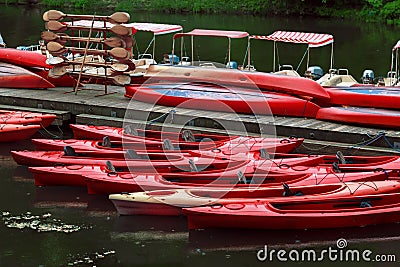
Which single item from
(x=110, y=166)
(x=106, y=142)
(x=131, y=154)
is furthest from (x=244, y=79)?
(x=110, y=166)


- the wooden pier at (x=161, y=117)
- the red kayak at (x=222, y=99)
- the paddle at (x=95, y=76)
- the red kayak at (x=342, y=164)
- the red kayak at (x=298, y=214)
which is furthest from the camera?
the paddle at (x=95, y=76)

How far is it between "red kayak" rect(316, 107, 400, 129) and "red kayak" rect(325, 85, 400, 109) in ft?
0.58

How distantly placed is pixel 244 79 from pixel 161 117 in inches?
84.7

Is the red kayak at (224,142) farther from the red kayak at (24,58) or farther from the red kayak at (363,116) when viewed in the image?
the red kayak at (24,58)

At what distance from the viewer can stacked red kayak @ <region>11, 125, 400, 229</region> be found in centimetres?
1360

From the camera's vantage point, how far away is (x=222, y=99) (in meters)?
18.5

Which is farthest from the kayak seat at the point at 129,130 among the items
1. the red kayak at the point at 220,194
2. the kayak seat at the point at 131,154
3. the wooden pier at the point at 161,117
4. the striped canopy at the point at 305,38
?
the striped canopy at the point at 305,38

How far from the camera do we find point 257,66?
29.8 m

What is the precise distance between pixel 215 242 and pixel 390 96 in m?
6.29

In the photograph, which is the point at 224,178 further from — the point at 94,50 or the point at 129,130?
the point at 94,50

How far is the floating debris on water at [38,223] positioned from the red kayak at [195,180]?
110cm

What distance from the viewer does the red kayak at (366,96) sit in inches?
697

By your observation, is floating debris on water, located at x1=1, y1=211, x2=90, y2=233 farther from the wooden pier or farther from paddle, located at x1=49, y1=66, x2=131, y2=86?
paddle, located at x1=49, y1=66, x2=131, y2=86

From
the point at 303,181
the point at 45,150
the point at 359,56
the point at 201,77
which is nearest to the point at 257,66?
the point at 359,56
